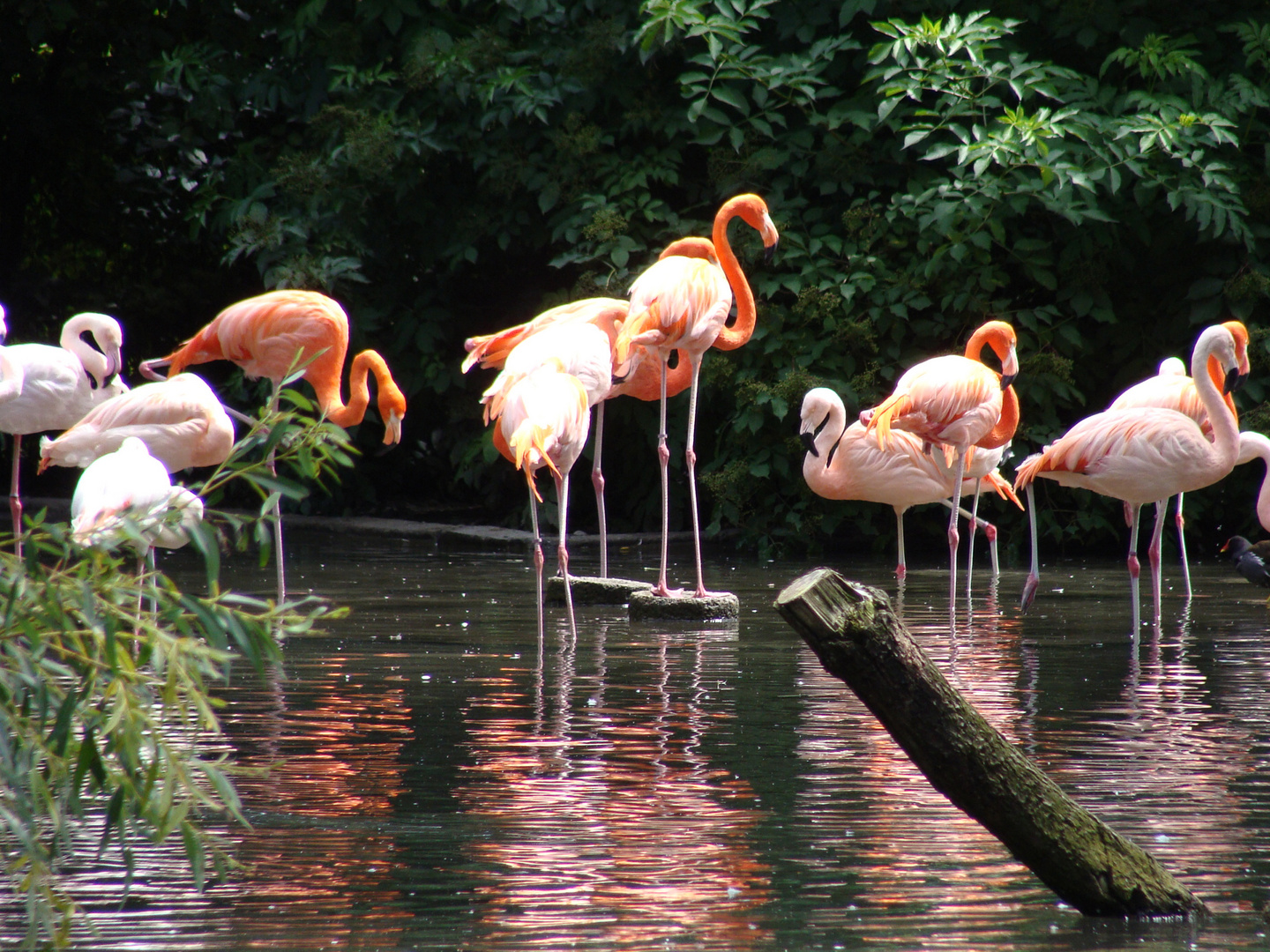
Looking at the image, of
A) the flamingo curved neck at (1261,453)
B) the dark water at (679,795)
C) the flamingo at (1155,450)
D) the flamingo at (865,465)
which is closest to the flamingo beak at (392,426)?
the dark water at (679,795)


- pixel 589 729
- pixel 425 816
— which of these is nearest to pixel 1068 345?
pixel 589 729

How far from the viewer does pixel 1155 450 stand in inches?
262

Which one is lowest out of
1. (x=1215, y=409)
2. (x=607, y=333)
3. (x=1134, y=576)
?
(x=1134, y=576)

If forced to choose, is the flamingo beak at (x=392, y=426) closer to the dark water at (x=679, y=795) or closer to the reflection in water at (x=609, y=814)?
the dark water at (x=679, y=795)

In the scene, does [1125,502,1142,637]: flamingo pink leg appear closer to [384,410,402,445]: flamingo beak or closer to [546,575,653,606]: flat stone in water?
[546,575,653,606]: flat stone in water

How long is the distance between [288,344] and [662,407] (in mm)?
1940

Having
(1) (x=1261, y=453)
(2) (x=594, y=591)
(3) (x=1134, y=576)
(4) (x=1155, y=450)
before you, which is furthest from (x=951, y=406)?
(2) (x=594, y=591)

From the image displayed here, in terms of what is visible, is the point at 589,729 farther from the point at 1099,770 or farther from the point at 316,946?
the point at 316,946

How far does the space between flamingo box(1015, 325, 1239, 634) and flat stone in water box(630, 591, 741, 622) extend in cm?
160

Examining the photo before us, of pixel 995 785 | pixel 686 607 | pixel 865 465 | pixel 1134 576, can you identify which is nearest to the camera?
pixel 995 785

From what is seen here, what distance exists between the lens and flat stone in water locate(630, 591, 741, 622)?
6.77m

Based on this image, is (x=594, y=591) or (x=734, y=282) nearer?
(x=594, y=591)

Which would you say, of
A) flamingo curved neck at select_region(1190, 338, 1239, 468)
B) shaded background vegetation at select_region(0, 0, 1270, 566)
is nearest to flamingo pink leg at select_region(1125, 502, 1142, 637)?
flamingo curved neck at select_region(1190, 338, 1239, 468)

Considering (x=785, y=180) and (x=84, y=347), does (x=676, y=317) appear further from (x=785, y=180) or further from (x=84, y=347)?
(x=785, y=180)
